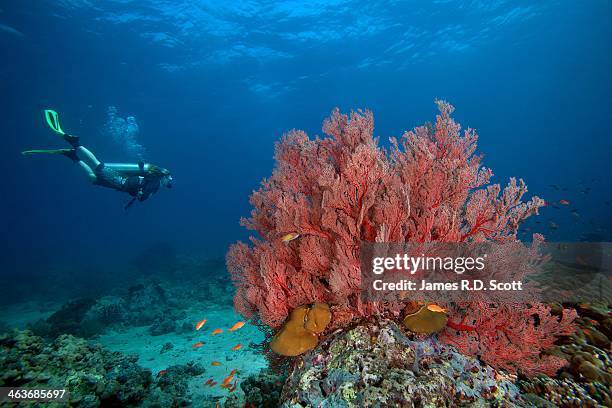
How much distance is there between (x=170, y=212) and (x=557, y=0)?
18481 cm

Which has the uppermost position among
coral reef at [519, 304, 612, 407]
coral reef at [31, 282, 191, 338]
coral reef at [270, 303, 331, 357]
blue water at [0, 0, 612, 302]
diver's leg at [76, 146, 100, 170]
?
blue water at [0, 0, 612, 302]

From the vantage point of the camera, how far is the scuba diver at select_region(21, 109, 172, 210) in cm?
1209

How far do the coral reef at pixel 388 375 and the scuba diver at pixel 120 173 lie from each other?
11.1m

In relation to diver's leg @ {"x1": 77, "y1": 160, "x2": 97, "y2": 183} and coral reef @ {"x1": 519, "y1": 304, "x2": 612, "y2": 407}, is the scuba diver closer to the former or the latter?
diver's leg @ {"x1": 77, "y1": 160, "x2": 97, "y2": 183}

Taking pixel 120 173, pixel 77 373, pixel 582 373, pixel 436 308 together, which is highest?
pixel 120 173

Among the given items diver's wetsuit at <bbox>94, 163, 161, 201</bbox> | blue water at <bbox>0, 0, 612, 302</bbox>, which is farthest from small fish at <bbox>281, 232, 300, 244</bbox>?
diver's wetsuit at <bbox>94, 163, 161, 201</bbox>

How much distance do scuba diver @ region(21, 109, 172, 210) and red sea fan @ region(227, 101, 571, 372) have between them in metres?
10.1

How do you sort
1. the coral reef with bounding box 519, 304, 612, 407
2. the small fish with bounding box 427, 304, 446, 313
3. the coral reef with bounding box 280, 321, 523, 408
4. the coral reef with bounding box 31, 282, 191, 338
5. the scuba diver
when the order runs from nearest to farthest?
the coral reef with bounding box 280, 321, 523, 408 < the coral reef with bounding box 519, 304, 612, 407 < the small fish with bounding box 427, 304, 446, 313 < the coral reef with bounding box 31, 282, 191, 338 < the scuba diver

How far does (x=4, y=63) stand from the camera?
87.6 ft

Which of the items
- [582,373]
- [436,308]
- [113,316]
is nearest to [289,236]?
[436,308]

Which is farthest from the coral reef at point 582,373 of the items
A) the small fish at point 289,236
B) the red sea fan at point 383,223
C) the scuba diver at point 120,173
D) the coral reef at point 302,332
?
the scuba diver at point 120,173

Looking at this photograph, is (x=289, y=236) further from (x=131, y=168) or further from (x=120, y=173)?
(x=120, y=173)

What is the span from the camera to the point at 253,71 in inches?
1607

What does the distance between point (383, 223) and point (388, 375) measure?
1488 mm
